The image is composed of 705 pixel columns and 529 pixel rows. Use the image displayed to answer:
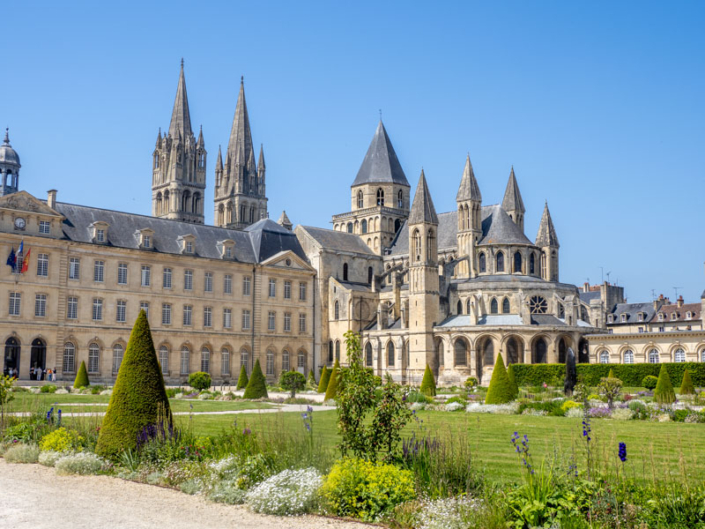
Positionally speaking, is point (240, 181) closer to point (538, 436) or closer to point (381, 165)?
point (381, 165)

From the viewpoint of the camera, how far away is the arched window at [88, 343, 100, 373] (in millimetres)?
47594

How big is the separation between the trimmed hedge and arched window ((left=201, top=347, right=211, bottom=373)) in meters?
20.6

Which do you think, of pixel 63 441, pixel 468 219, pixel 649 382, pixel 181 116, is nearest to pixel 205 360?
pixel 468 219

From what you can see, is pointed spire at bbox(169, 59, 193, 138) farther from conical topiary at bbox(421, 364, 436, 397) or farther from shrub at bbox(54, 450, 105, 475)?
shrub at bbox(54, 450, 105, 475)

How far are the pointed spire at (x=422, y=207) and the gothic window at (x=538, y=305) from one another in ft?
30.7

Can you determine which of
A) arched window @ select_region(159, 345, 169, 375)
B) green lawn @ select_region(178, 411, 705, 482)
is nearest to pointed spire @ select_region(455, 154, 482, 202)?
arched window @ select_region(159, 345, 169, 375)

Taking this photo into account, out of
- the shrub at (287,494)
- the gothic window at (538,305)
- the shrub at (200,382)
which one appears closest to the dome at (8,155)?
the shrub at (200,382)

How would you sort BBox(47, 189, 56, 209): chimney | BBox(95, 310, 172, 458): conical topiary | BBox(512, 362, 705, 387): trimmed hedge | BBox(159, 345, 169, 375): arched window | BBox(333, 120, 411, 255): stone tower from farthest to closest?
BBox(333, 120, 411, 255): stone tower → BBox(159, 345, 169, 375): arched window → BBox(47, 189, 56, 209): chimney → BBox(512, 362, 705, 387): trimmed hedge → BBox(95, 310, 172, 458): conical topiary

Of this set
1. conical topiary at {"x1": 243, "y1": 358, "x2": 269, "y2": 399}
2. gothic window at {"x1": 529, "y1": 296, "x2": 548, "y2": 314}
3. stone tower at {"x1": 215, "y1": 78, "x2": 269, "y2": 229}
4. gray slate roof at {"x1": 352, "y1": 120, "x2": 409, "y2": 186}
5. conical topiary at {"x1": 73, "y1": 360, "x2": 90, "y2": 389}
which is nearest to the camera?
conical topiary at {"x1": 243, "y1": 358, "x2": 269, "y2": 399}

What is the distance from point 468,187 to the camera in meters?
62.9

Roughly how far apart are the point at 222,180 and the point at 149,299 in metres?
37.4

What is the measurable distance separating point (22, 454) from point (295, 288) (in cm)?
4480

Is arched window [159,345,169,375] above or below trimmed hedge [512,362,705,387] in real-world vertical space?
above

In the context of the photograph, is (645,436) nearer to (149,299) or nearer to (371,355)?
(149,299)
